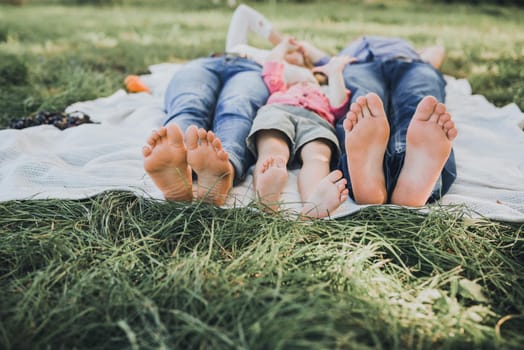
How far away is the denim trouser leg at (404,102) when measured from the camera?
4.85 ft

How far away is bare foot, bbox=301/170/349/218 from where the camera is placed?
132 centimetres

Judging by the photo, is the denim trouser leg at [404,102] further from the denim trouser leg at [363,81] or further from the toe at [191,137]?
the toe at [191,137]

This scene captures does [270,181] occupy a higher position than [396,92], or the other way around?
[396,92]

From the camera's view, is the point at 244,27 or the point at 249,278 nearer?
the point at 249,278

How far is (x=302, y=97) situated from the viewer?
189cm

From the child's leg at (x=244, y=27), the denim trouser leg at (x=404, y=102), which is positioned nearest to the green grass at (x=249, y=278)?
the denim trouser leg at (x=404, y=102)

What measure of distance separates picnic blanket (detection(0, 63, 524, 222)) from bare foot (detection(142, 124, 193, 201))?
0.12 metres

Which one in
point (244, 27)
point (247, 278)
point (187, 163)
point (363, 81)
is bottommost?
point (247, 278)

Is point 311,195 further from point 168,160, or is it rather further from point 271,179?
point 168,160

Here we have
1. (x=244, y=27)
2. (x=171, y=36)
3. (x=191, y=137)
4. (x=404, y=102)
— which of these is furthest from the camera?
(x=171, y=36)

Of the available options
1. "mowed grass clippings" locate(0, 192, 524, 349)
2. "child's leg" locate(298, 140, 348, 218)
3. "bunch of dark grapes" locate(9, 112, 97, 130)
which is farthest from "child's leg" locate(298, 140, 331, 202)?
"bunch of dark grapes" locate(9, 112, 97, 130)

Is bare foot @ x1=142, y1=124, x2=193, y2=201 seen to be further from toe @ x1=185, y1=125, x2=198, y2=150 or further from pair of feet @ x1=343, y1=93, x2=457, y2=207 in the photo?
pair of feet @ x1=343, y1=93, x2=457, y2=207

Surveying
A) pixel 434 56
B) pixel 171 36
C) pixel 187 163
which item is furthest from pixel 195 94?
pixel 171 36

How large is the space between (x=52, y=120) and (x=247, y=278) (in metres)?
1.41
